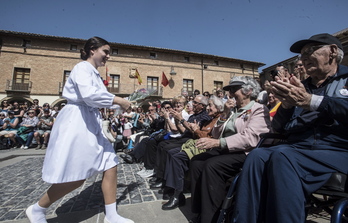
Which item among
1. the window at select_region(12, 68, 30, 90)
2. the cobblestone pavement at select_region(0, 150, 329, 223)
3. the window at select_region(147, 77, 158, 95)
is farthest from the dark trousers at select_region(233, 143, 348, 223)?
the window at select_region(12, 68, 30, 90)

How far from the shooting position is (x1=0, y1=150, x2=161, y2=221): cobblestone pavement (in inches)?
94.5

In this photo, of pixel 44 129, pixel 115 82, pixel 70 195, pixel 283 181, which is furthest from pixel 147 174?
pixel 115 82

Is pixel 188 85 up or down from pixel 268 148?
up

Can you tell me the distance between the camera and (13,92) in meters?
18.4

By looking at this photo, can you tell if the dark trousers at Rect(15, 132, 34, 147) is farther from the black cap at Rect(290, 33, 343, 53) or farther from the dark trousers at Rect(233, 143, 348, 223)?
the black cap at Rect(290, 33, 343, 53)

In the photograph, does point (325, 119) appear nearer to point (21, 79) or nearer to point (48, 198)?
point (48, 198)

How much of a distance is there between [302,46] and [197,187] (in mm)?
1780

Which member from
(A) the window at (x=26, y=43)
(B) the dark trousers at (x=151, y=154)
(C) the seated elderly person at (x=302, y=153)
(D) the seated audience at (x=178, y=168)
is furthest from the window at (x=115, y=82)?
(C) the seated elderly person at (x=302, y=153)

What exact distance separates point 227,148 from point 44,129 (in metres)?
9.50

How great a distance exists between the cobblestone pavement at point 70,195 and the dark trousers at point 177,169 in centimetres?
44

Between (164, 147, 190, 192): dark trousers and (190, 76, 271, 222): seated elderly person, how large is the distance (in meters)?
0.42

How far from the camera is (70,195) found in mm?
2826

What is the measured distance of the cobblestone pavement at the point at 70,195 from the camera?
232 cm

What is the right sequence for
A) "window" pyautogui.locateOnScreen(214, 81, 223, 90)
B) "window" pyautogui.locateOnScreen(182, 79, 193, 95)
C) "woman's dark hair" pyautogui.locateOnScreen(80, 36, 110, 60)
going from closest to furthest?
"woman's dark hair" pyautogui.locateOnScreen(80, 36, 110, 60)
"window" pyautogui.locateOnScreen(182, 79, 193, 95)
"window" pyautogui.locateOnScreen(214, 81, 223, 90)
